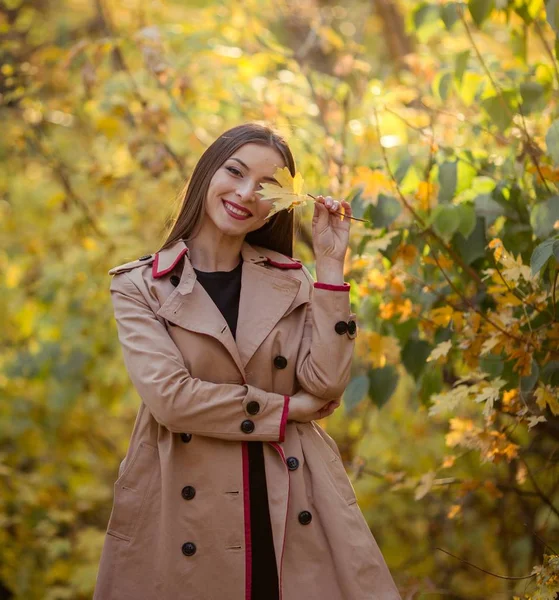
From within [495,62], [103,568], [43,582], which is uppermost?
[495,62]

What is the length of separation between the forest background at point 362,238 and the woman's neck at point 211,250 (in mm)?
489

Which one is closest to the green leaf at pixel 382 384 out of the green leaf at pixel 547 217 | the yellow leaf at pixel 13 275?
the green leaf at pixel 547 217

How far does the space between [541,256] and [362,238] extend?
84cm

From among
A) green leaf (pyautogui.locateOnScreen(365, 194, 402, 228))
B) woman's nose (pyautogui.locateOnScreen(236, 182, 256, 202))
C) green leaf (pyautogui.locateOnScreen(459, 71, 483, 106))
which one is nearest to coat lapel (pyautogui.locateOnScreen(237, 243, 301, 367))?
woman's nose (pyautogui.locateOnScreen(236, 182, 256, 202))

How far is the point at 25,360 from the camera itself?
4816 millimetres

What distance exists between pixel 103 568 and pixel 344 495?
0.67 m

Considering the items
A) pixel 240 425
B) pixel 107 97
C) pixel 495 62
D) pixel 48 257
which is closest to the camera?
pixel 240 425

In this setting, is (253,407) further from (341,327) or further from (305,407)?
(341,327)

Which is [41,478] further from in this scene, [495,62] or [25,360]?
[495,62]

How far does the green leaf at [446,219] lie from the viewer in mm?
2568

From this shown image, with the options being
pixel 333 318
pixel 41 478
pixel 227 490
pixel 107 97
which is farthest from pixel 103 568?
pixel 41 478

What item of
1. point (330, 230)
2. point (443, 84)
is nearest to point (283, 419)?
point (330, 230)

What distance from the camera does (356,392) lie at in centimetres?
288

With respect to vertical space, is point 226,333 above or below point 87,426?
above
